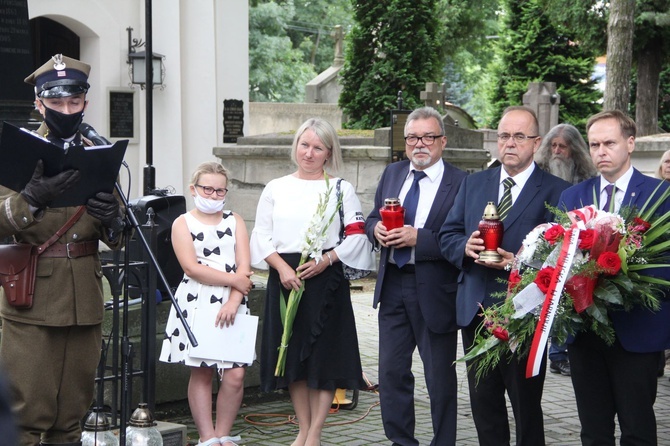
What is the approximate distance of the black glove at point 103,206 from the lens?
504 centimetres

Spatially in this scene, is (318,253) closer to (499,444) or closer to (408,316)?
(408,316)

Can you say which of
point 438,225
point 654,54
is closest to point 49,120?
point 438,225

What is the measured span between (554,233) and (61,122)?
2382 mm

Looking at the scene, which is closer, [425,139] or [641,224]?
[641,224]

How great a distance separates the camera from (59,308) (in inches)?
204

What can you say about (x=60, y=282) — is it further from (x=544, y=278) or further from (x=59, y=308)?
(x=544, y=278)

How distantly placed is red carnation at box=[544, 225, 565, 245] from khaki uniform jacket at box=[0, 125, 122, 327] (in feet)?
7.10

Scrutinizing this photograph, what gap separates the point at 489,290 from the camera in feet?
19.4

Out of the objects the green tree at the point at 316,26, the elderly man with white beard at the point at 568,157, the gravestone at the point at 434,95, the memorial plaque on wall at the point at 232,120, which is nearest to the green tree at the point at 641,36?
the gravestone at the point at 434,95

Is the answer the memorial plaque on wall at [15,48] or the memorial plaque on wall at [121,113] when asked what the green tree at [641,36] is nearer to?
the memorial plaque on wall at [121,113]

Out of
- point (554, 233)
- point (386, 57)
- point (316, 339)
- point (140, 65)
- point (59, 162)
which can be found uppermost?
point (386, 57)

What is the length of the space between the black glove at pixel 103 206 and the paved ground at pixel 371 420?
229cm

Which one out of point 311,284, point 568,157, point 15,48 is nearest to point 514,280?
point 311,284

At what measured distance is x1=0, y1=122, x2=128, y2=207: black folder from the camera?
4.72 m
